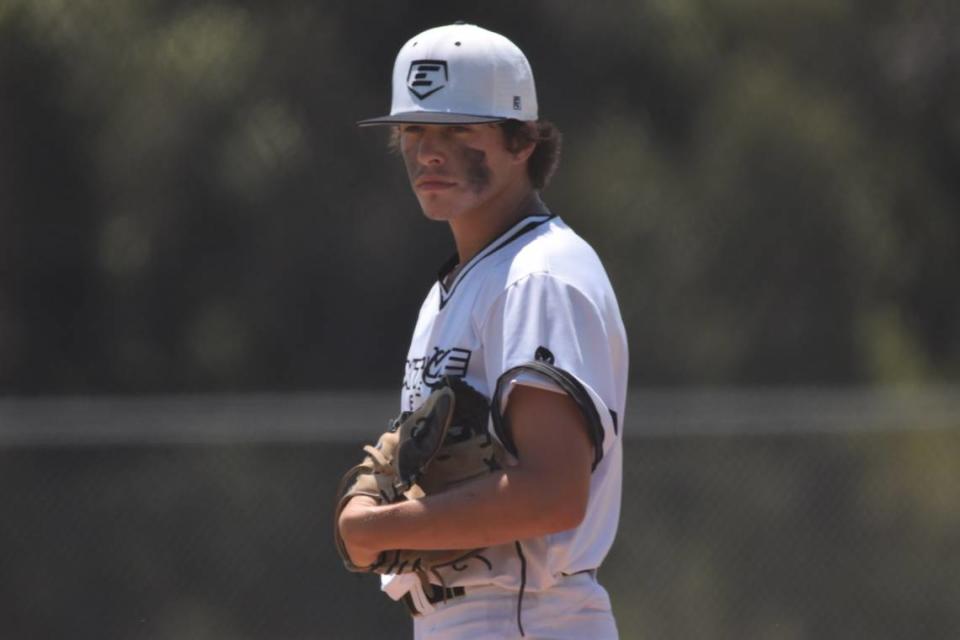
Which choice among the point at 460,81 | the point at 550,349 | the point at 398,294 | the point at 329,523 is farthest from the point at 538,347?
the point at 398,294

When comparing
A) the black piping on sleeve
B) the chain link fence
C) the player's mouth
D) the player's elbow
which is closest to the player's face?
the player's mouth

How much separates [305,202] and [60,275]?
1.13 metres

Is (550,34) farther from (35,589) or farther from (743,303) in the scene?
(35,589)

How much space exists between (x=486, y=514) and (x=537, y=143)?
0.61 metres

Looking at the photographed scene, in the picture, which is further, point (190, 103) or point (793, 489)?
point (190, 103)

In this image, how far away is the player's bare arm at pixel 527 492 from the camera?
5.99 ft

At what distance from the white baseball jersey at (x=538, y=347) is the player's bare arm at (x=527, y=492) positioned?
0.02 metres

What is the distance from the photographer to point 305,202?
698 centimetres

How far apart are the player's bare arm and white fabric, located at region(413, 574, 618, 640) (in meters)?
0.12

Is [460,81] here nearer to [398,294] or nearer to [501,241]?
[501,241]

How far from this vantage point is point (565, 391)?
71.9 inches

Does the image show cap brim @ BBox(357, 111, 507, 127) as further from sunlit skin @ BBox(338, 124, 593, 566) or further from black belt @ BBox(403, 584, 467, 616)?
black belt @ BBox(403, 584, 467, 616)

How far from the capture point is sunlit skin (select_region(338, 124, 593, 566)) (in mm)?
1827

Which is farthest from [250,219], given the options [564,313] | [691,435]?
[564,313]
